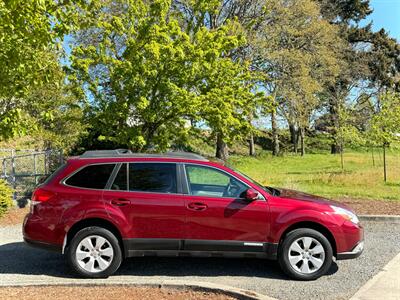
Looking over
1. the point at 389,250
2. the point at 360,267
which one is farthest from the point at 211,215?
the point at 389,250

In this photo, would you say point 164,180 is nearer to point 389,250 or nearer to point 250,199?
point 250,199

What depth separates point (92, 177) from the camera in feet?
20.6

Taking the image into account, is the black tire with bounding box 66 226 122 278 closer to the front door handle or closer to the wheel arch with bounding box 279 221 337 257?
the front door handle

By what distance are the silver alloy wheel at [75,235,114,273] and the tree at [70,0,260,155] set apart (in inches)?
247

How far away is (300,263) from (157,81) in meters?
7.64

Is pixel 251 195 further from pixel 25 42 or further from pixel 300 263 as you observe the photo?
pixel 25 42

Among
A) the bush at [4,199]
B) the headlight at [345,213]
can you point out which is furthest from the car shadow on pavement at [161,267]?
the bush at [4,199]

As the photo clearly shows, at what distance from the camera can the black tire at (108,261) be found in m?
6.00

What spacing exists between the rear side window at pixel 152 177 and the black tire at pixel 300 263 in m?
1.66

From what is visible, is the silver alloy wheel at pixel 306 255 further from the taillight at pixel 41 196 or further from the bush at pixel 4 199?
the bush at pixel 4 199

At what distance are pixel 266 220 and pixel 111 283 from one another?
7.12 feet

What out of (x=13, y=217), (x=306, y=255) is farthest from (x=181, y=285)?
(x=13, y=217)

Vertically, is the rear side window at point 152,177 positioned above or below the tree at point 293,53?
below

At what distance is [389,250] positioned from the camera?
7.54 m
